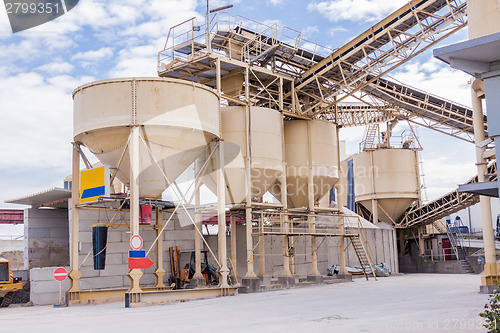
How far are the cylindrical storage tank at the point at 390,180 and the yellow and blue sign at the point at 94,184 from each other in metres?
24.1

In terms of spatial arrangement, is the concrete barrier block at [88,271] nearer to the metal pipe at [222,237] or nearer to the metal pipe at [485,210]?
the metal pipe at [222,237]

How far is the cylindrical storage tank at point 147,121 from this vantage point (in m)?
18.8

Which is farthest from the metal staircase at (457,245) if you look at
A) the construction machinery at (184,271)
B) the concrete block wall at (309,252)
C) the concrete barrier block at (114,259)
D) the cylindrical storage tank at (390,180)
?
the concrete barrier block at (114,259)

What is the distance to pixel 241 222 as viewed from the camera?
2753 centimetres

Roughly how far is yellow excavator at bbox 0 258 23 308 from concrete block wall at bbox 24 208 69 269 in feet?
15.0

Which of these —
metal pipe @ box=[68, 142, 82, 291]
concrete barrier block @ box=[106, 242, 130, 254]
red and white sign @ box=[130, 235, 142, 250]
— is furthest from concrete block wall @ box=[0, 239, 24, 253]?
red and white sign @ box=[130, 235, 142, 250]

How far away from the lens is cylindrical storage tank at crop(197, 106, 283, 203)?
78.5 ft

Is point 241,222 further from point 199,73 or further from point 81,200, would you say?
point 81,200

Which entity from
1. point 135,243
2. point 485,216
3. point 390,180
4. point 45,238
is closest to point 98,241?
point 135,243

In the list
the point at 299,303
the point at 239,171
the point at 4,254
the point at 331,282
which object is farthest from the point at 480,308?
the point at 4,254

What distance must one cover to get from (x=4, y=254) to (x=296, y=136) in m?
23.7

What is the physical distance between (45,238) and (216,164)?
9679mm

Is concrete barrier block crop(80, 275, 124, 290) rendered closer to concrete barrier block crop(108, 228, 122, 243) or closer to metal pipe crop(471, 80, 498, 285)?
concrete barrier block crop(108, 228, 122, 243)

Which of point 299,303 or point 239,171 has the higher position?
point 239,171
